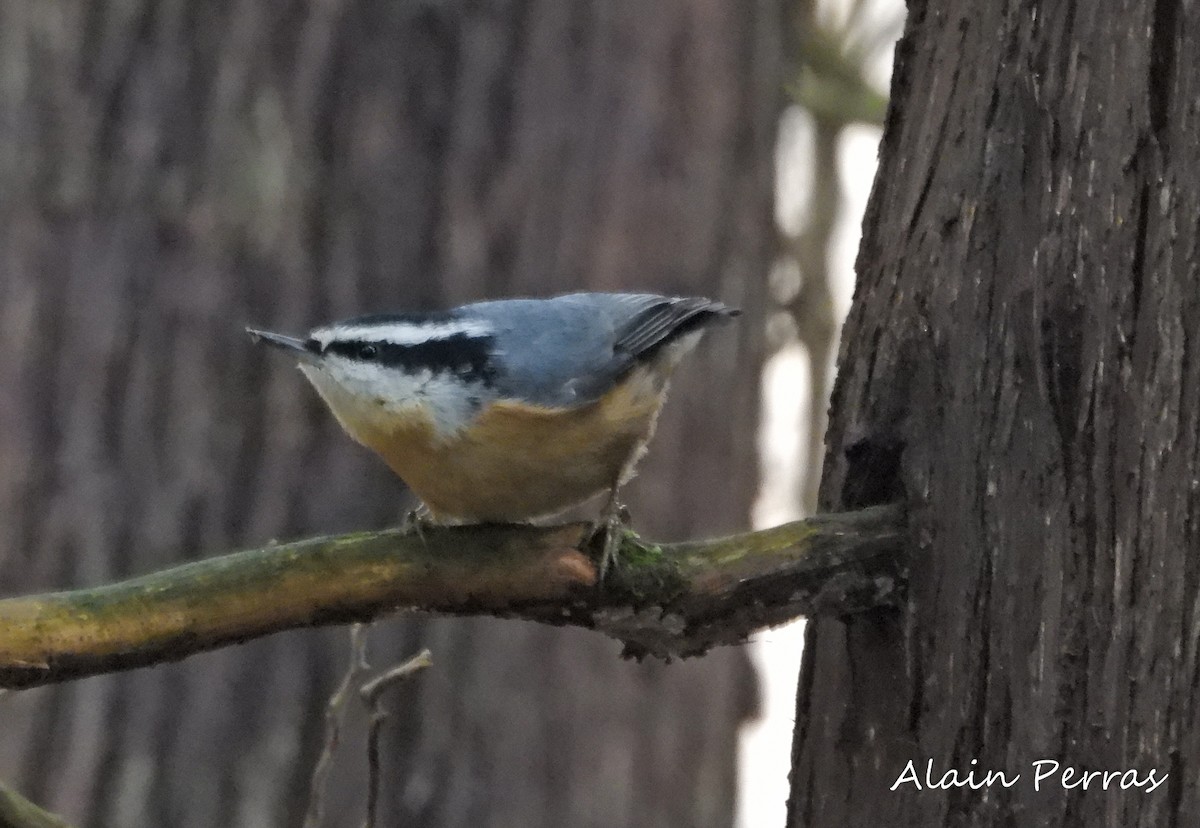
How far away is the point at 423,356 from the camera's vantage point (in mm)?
2045

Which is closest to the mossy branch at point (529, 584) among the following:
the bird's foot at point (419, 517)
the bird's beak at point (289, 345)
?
the bird's foot at point (419, 517)

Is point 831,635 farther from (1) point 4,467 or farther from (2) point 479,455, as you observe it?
(1) point 4,467

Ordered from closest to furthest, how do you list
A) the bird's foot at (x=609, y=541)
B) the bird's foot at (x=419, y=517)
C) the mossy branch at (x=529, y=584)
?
the mossy branch at (x=529, y=584) < the bird's foot at (x=609, y=541) < the bird's foot at (x=419, y=517)

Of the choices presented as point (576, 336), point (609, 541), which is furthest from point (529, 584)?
point (576, 336)

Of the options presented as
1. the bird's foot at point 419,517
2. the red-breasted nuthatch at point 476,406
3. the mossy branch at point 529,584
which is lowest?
the mossy branch at point 529,584

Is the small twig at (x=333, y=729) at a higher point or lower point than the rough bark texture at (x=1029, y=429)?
lower

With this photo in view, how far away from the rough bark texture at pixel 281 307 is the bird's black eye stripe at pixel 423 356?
4.01 feet

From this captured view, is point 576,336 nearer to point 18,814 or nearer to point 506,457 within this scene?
point 506,457

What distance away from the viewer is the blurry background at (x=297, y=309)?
10.2ft

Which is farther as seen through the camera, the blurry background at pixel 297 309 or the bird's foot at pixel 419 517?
the blurry background at pixel 297 309

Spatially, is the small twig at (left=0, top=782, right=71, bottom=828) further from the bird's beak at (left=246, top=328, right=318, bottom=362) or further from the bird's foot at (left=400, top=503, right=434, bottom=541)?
the bird's beak at (left=246, top=328, right=318, bottom=362)

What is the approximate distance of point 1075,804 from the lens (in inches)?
58.8

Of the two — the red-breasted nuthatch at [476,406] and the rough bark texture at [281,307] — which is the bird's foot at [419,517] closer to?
the red-breasted nuthatch at [476,406]

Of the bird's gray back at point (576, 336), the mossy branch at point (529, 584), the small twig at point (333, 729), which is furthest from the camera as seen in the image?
the bird's gray back at point (576, 336)
